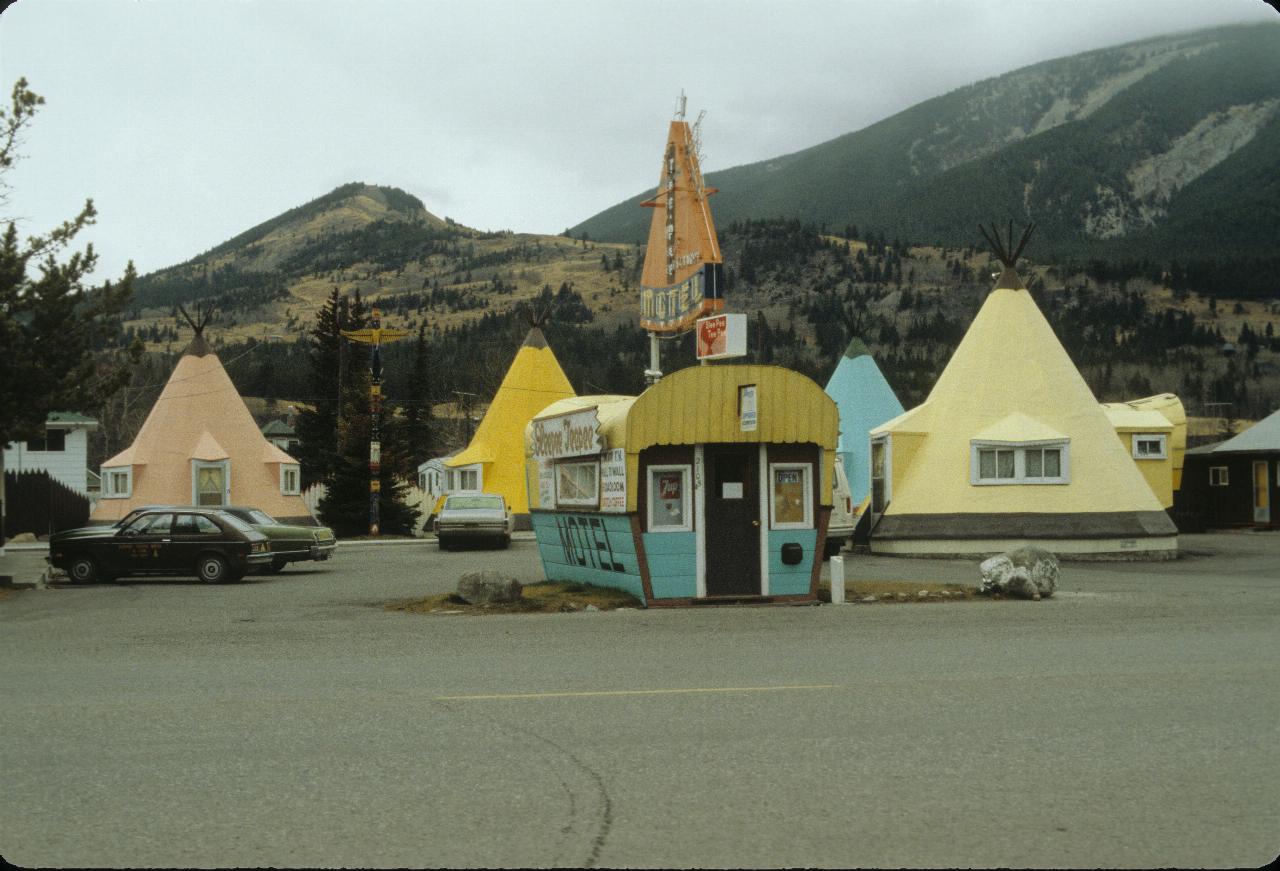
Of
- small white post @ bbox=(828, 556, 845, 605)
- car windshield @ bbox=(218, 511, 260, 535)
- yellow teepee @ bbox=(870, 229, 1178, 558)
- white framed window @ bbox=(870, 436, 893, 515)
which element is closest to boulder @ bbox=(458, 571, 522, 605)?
small white post @ bbox=(828, 556, 845, 605)

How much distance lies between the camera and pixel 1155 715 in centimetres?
848

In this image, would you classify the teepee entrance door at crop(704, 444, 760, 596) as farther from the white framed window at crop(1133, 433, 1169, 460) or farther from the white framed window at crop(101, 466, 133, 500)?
the white framed window at crop(101, 466, 133, 500)

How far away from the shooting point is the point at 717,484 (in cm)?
1845

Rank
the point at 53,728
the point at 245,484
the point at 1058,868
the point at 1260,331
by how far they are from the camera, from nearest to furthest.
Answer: the point at 1058,868, the point at 53,728, the point at 245,484, the point at 1260,331

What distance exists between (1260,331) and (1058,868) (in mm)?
133810

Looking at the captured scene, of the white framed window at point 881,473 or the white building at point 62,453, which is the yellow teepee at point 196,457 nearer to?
the white building at point 62,453

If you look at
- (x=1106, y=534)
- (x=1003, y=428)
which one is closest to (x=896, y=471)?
(x=1003, y=428)

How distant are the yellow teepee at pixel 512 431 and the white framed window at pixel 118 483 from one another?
1233 centimetres

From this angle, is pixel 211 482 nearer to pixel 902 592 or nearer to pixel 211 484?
pixel 211 484

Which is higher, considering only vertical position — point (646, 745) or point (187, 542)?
point (187, 542)

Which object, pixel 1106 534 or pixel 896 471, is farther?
pixel 896 471

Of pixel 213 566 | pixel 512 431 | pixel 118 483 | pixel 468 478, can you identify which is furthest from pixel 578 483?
pixel 468 478

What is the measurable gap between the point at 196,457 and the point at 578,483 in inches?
976

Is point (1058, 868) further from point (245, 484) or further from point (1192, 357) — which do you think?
point (1192, 357)
